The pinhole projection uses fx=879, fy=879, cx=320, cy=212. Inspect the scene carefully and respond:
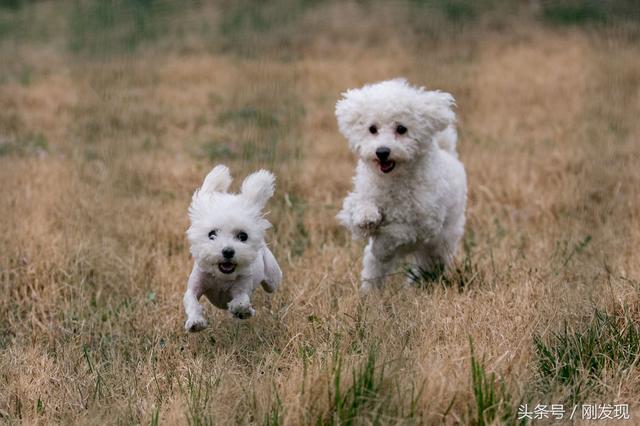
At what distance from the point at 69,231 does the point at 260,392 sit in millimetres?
2556

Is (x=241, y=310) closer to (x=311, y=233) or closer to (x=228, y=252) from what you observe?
(x=228, y=252)

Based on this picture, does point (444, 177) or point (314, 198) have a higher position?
point (444, 177)

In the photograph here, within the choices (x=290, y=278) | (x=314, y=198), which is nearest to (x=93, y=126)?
(x=314, y=198)

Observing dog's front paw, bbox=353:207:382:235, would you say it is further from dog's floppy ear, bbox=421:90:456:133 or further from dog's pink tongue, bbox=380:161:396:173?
dog's floppy ear, bbox=421:90:456:133

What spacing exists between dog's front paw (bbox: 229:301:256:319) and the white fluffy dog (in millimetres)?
801

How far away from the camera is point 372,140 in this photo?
4266 mm

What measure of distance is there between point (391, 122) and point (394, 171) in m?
0.26

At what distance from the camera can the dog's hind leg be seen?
Result: 14.9 feet

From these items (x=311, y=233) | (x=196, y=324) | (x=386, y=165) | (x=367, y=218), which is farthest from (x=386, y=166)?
(x=311, y=233)

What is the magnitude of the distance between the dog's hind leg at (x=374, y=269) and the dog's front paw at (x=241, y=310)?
0.85 metres

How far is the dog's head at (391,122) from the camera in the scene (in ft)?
13.9

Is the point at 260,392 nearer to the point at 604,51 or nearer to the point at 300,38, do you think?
the point at 604,51

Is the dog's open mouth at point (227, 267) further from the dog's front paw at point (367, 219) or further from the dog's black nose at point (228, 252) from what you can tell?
the dog's front paw at point (367, 219)

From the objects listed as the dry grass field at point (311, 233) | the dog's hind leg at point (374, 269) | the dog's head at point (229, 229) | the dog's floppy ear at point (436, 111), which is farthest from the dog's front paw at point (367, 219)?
the dog's head at point (229, 229)
